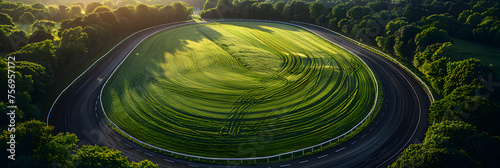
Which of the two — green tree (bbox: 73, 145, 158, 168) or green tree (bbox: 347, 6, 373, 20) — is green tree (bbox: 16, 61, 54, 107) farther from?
green tree (bbox: 347, 6, 373, 20)

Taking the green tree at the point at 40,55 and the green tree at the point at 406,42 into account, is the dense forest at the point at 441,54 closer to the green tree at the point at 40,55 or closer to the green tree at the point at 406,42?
the green tree at the point at 406,42

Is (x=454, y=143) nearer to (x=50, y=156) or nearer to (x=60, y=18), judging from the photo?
(x=50, y=156)

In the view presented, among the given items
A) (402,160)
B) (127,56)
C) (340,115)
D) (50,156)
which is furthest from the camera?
(127,56)

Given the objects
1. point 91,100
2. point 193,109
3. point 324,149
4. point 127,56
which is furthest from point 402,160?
point 127,56

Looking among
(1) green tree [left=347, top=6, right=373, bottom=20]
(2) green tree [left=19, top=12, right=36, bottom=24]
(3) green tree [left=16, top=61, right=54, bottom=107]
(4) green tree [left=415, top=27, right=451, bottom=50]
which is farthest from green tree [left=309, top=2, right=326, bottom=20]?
(2) green tree [left=19, top=12, right=36, bottom=24]

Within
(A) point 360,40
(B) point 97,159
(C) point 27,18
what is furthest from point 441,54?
(C) point 27,18

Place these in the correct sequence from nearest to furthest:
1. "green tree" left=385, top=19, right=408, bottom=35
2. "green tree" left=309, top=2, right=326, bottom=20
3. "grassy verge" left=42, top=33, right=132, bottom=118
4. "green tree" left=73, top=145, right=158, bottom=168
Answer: "green tree" left=73, top=145, right=158, bottom=168
"grassy verge" left=42, top=33, right=132, bottom=118
"green tree" left=385, top=19, right=408, bottom=35
"green tree" left=309, top=2, right=326, bottom=20

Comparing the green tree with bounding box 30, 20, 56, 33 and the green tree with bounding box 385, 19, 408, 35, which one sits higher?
the green tree with bounding box 385, 19, 408, 35
